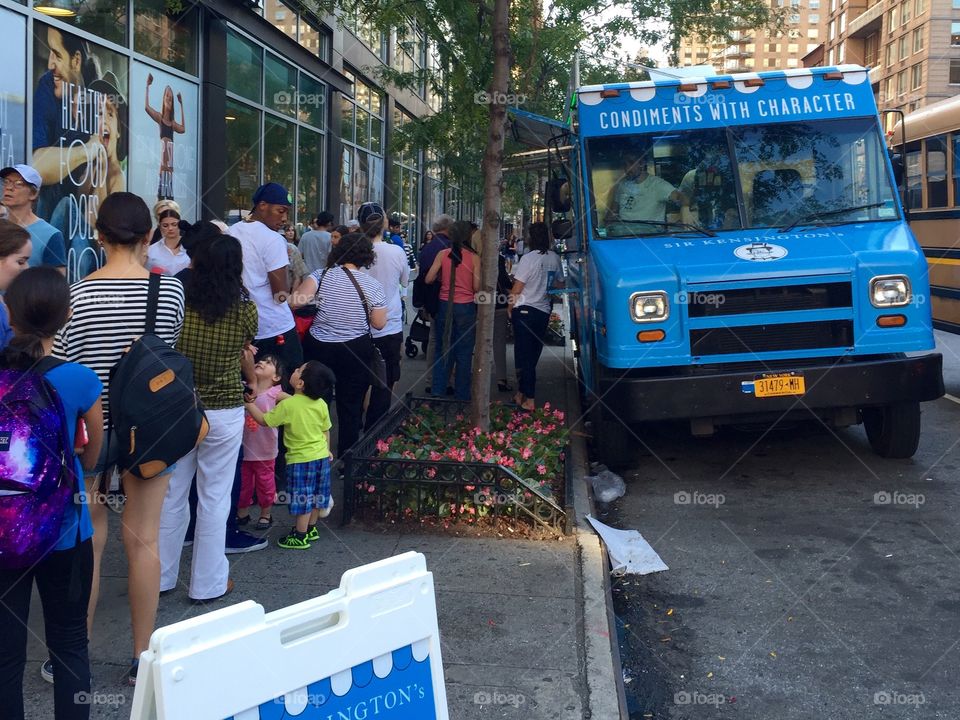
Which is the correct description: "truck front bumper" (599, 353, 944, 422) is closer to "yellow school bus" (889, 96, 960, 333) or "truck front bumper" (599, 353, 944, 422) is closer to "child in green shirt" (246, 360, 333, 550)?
"child in green shirt" (246, 360, 333, 550)

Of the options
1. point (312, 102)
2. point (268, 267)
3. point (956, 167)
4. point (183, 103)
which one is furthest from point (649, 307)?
point (312, 102)

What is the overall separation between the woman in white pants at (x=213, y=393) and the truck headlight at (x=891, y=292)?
4.56m

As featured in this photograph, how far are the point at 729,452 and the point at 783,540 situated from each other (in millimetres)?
2418

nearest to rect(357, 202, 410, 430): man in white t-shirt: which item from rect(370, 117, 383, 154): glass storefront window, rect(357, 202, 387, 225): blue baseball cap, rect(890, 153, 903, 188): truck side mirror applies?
rect(357, 202, 387, 225): blue baseball cap

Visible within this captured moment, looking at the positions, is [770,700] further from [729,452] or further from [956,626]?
[729,452]

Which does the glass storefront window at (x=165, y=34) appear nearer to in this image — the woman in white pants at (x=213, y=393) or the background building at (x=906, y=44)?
the woman in white pants at (x=213, y=393)

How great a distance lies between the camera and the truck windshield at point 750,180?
25.9ft

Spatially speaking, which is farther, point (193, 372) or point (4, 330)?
point (193, 372)

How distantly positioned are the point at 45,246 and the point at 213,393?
5.12 feet

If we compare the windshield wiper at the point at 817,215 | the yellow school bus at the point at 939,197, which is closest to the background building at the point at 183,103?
the windshield wiper at the point at 817,215

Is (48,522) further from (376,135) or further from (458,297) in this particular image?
(376,135)

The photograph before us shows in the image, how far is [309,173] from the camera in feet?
55.1

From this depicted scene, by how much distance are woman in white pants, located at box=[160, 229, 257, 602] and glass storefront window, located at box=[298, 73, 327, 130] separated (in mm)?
12057

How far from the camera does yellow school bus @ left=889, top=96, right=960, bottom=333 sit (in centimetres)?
1125
